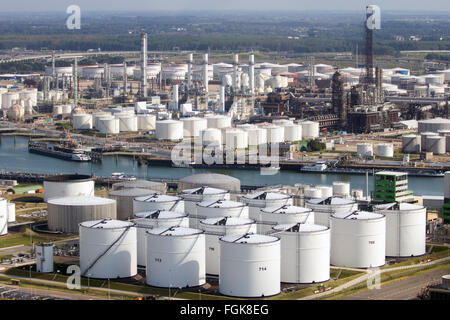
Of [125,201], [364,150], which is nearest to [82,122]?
[364,150]

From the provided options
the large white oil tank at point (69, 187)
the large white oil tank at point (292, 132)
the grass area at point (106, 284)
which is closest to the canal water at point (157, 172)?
the large white oil tank at point (292, 132)

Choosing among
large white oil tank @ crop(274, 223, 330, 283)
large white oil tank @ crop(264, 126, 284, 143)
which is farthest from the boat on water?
large white oil tank @ crop(274, 223, 330, 283)

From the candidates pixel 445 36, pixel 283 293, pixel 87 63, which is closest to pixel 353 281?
pixel 283 293

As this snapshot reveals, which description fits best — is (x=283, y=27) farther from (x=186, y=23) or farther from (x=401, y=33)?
(x=401, y=33)

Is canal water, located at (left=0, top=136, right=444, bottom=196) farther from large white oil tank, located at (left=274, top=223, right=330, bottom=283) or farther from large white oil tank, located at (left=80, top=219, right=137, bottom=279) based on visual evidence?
large white oil tank, located at (left=80, top=219, right=137, bottom=279)

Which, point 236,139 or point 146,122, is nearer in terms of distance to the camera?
point 236,139

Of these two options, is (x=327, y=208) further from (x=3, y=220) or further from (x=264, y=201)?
(x=3, y=220)
